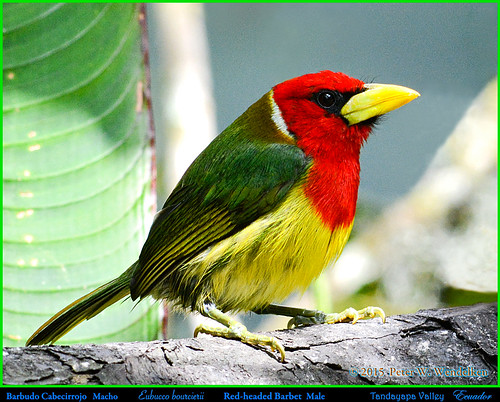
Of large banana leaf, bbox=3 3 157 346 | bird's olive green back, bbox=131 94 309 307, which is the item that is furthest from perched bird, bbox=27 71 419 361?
large banana leaf, bbox=3 3 157 346

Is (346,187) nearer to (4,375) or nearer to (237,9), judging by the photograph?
(4,375)

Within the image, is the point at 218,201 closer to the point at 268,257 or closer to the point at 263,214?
the point at 263,214

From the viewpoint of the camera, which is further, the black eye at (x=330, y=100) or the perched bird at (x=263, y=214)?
the black eye at (x=330, y=100)

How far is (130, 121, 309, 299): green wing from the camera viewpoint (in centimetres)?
213

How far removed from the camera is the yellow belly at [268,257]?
6.78ft

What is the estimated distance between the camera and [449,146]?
3889 millimetres

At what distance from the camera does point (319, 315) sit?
2301mm

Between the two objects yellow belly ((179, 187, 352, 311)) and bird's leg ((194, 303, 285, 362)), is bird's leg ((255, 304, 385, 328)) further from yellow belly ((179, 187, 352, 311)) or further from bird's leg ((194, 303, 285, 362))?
bird's leg ((194, 303, 285, 362))

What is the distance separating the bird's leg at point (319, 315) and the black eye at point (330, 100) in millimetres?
732

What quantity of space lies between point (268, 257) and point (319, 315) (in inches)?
15.4

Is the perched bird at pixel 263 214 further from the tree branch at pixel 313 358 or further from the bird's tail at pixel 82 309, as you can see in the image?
the tree branch at pixel 313 358

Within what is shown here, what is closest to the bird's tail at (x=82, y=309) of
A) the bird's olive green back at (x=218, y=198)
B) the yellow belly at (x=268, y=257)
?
the bird's olive green back at (x=218, y=198)

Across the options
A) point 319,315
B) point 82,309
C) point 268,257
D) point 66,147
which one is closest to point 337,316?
point 319,315

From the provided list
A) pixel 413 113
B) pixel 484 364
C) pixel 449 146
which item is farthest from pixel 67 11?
pixel 449 146
